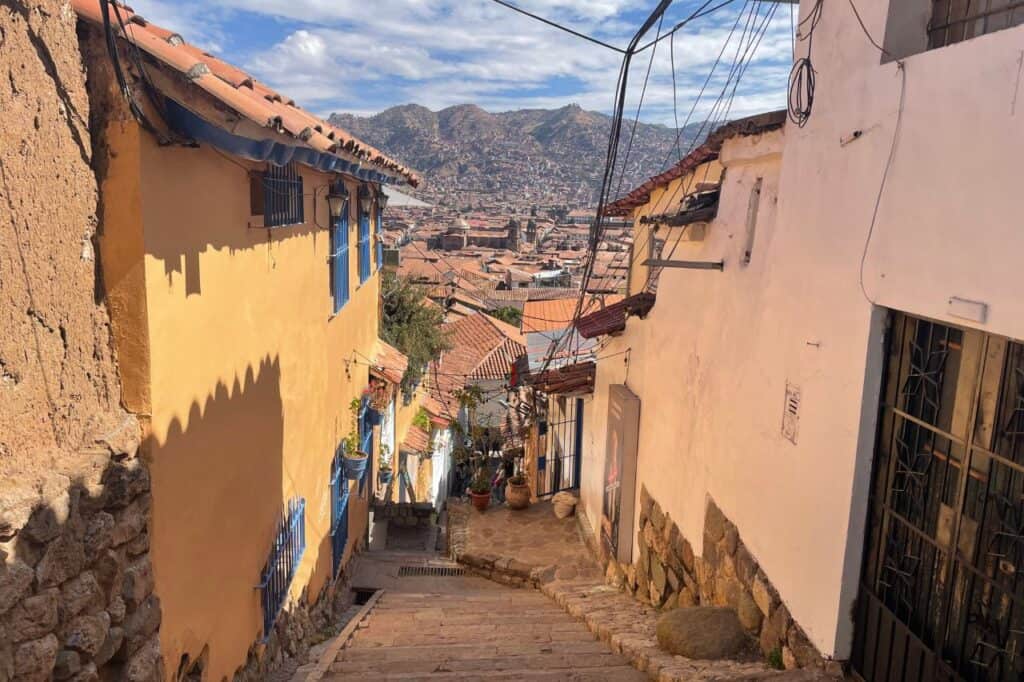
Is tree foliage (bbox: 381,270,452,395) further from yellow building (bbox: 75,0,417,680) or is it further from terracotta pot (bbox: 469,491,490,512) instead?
yellow building (bbox: 75,0,417,680)

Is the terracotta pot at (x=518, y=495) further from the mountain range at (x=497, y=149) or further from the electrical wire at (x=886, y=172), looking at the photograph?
the mountain range at (x=497, y=149)

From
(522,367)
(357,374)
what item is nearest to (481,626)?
(357,374)

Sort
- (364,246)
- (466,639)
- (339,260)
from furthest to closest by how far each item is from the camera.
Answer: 1. (364,246)
2. (339,260)
3. (466,639)

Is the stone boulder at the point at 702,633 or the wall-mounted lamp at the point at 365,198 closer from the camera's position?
the stone boulder at the point at 702,633

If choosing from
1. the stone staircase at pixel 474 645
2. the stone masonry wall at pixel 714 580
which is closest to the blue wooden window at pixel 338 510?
the stone staircase at pixel 474 645

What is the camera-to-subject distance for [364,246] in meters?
11.3

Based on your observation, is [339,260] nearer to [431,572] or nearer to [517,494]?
[431,572]

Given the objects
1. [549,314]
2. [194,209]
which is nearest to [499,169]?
[549,314]

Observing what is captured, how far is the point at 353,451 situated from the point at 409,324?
753cm

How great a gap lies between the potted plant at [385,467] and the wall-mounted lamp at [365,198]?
17.9 feet

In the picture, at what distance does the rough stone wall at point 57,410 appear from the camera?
105 inches

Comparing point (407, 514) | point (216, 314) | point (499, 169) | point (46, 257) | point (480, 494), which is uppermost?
point (499, 169)

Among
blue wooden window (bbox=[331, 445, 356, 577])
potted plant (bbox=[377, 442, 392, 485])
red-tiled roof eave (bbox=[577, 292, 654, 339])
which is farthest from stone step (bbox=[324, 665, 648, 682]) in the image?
potted plant (bbox=[377, 442, 392, 485])

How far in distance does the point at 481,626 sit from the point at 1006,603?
530cm
